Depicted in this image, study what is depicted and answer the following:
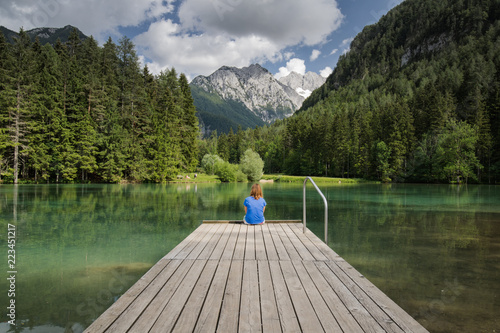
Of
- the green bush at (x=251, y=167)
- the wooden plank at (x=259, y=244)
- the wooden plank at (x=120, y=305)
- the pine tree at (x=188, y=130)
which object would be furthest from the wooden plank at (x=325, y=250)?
the green bush at (x=251, y=167)

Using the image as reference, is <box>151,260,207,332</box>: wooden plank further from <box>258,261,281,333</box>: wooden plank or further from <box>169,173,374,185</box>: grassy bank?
<box>169,173,374,185</box>: grassy bank

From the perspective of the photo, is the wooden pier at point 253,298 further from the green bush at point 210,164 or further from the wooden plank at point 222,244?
the green bush at point 210,164

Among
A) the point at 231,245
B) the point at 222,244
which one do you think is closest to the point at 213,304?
the point at 231,245

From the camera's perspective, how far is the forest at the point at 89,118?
39.7 meters

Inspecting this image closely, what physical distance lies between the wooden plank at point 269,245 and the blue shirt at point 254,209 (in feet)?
2.24

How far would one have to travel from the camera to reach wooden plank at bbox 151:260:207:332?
2.83 meters

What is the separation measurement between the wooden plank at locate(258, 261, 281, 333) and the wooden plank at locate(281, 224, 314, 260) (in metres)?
1.21

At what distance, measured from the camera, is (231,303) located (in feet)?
11.2

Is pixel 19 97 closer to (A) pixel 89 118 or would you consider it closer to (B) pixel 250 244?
(A) pixel 89 118

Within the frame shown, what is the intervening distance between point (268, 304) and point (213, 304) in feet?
2.10

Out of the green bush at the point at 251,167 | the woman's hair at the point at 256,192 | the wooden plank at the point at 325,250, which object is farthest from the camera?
the green bush at the point at 251,167

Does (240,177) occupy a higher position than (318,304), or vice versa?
(240,177)

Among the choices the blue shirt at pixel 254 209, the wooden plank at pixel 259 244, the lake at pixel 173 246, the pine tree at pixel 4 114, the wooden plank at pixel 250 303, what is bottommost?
the lake at pixel 173 246

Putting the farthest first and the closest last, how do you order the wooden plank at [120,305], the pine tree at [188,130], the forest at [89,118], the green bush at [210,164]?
the green bush at [210,164], the pine tree at [188,130], the forest at [89,118], the wooden plank at [120,305]
